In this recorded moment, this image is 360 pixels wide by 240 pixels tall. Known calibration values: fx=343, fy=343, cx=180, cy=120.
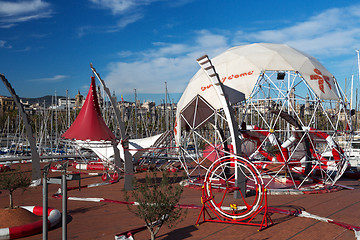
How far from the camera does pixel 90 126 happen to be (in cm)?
1942

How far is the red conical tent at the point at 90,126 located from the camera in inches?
734

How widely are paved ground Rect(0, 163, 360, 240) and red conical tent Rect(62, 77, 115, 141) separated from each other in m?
4.21

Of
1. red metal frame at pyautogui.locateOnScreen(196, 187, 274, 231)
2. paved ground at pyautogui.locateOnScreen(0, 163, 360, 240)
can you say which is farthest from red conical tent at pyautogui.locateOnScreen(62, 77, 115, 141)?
red metal frame at pyautogui.locateOnScreen(196, 187, 274, 231)

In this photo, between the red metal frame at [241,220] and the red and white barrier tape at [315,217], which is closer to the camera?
the red and white barrier tape at [315,217]

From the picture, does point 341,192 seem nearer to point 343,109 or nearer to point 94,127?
point 343,109

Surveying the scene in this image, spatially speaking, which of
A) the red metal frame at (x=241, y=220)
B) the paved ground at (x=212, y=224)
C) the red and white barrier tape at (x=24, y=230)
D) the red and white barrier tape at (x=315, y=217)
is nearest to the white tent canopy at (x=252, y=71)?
the paved ground at (x=212, y=224)

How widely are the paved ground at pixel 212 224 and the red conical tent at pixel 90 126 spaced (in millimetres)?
4208

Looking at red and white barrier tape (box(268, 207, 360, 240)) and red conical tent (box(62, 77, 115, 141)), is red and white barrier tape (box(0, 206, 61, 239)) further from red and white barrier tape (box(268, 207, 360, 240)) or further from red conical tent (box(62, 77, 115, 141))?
red conical tent (box(62, 77, 115, 141))

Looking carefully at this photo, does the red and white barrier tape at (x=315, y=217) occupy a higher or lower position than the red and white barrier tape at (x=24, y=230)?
lower

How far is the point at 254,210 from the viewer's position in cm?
988

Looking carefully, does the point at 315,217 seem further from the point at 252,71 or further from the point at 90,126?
the point at 90,126

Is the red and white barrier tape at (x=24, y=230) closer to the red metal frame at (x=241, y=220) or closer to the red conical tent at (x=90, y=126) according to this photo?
the red metal frame at (x=241, y=220)

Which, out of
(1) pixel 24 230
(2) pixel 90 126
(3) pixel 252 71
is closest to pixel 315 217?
(3) pixel 252 71

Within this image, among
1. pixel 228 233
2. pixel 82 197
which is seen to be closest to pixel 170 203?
pixel 228 233
